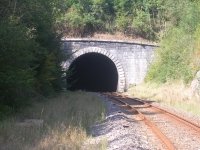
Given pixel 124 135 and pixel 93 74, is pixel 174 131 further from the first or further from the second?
pixel 93 74

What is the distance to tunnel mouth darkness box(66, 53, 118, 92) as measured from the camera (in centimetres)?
4134

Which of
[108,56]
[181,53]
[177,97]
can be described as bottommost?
[177,97]

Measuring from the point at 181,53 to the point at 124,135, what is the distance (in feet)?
66.2

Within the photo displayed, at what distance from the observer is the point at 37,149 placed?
860 centimetres

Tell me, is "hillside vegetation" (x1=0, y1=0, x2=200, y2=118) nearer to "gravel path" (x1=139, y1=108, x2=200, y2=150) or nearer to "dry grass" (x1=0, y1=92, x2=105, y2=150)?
"dry grass" (x1=0, y1=92, x2=105, y2=150)

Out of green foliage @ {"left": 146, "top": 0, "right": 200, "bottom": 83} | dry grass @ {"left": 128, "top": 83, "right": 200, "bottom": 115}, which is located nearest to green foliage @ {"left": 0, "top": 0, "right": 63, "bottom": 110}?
dry grass @ {"left": 128, "top": 83, "right": 200, "bottom": 115}

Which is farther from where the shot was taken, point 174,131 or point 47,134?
point 174,131

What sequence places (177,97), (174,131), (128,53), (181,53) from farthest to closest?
(128,53) → (181,53) → (177,97) → (174,131)

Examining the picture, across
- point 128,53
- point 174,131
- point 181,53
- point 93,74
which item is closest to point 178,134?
point 174,131

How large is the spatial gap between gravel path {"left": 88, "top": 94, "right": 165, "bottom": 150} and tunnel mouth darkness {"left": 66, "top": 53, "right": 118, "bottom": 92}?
26.8 m

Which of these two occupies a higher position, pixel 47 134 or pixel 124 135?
pixel 47 134

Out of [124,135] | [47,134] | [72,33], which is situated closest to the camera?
[47,134]

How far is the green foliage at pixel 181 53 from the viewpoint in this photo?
2738 centimetres

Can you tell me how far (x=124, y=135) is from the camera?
419 inches
